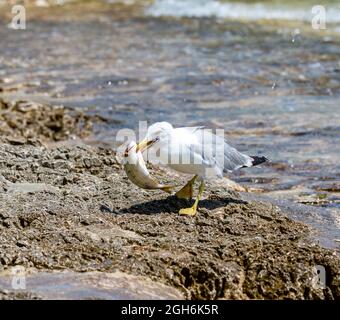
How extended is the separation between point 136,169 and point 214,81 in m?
6.25

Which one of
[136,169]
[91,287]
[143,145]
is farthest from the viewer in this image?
[136,169]

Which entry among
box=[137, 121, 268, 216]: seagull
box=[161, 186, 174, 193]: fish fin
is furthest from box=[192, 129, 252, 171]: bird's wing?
box=[161, 186, 174, 193]: fish fin

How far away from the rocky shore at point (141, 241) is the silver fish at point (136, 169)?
100 millimetres

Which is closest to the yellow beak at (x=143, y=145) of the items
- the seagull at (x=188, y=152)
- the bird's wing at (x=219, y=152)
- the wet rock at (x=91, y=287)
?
the seagull at (x=188, y=152)

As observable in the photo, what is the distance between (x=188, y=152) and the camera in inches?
182

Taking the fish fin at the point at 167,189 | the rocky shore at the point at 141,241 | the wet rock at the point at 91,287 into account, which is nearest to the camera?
the wet rock at the point at 91,287

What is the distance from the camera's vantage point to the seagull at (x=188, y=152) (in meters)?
4.58

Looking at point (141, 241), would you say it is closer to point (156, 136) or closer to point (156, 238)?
point (156, 238)

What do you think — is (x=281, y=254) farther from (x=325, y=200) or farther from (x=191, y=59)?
(x=191, y=59)

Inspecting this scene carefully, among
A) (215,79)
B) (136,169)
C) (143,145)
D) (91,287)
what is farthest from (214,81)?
(91,287)

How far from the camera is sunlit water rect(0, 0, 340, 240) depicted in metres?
7.34

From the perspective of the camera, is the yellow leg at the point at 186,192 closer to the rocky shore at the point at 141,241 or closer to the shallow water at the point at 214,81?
the rocky shore at the point at 141,241
